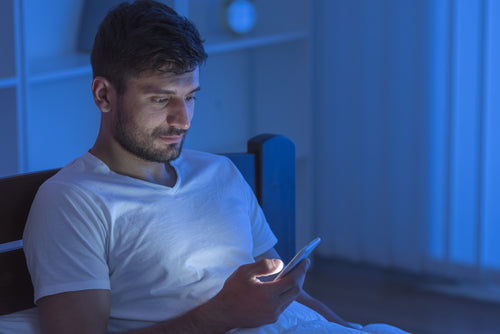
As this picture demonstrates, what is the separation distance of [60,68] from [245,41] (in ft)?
2.50

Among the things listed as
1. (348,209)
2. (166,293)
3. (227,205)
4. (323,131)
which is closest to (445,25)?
(323,131)

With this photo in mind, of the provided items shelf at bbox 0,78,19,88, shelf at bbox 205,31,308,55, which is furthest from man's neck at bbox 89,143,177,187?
shelf at bbox 205,31,308,55

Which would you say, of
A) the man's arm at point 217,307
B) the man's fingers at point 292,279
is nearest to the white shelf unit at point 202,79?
the man's arm at point 217,307

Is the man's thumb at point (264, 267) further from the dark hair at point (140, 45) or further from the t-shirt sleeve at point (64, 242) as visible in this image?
the dark hair at point (140, 45)

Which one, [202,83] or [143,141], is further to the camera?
[202,83]

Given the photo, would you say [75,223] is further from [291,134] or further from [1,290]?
[291,134]

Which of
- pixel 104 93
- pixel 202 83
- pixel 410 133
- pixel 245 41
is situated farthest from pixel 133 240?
pixel 410 133

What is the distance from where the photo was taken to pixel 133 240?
3.74 ft

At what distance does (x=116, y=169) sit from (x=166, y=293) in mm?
227

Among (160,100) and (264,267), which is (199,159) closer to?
(160,100)

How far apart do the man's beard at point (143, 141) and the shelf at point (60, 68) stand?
0.80 metres

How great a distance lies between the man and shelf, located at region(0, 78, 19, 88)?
27.7 inches

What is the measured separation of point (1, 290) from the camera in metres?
1.15

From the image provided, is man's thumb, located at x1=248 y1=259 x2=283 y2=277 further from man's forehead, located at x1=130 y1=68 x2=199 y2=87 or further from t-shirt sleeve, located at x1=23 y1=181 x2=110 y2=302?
man's forehead, located at x1=130 y1=68 x2=199 y2=87
